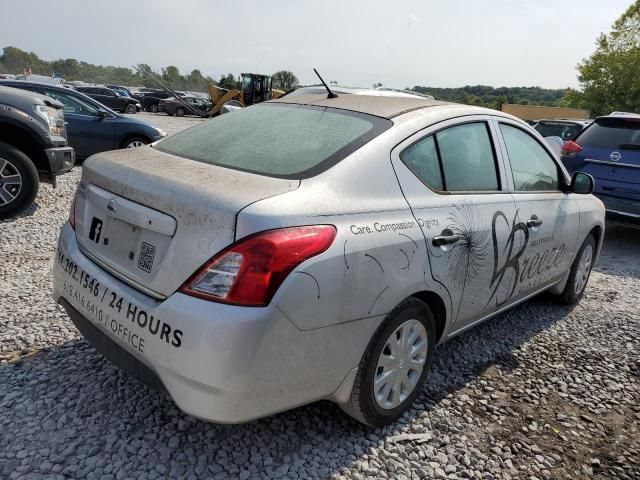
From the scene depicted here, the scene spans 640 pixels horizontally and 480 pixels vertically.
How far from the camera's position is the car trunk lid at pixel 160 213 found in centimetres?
190


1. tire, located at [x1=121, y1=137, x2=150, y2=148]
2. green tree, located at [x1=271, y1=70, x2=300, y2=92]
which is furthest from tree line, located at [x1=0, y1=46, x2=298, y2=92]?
tire, located at [x1=121, y1=137, x2=150, y2=148]

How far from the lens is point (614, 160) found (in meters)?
6.42

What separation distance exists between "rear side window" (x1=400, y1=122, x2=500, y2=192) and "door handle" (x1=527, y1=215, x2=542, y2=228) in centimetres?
39

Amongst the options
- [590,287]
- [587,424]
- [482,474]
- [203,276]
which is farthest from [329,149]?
[590,287]

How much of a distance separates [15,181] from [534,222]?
540cm

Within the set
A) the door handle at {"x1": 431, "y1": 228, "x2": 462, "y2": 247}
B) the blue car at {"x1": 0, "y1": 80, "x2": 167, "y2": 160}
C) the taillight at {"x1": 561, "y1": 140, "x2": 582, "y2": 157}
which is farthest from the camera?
the blue car at {"x1": 0, "y1": 80, "x2": 167, "y2": 160}

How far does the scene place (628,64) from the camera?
3600 centimetres

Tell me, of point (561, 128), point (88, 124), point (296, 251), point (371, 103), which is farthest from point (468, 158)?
point (561, 128)

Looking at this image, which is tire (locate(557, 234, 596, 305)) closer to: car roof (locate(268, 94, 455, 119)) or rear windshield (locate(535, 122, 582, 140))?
car roof (locate(268, 94, 455, 119))

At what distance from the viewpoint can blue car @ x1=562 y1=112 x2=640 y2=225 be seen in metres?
6.27

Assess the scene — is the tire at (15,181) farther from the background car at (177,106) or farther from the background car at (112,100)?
the background car at (177,106)

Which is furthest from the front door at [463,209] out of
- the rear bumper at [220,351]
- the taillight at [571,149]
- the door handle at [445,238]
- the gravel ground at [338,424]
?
the taillight at [571,149]

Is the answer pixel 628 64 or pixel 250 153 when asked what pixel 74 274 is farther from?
pixel 628 64

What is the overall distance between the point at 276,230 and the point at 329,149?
0.65 metres
